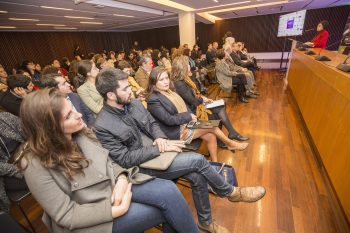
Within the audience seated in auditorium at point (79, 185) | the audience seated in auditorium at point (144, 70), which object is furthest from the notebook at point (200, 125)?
the audience seated in auditorium at point (144, 70)

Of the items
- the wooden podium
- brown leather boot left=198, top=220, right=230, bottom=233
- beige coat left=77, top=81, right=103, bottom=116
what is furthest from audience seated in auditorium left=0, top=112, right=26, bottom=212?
the wooden podium

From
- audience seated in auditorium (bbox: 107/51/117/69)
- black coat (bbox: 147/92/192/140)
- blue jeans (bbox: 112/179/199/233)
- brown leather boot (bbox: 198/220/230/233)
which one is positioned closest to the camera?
blue jeans (bbox: 112/179/199/233)

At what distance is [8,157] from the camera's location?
160 cm

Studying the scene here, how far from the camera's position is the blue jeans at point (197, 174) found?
134cm

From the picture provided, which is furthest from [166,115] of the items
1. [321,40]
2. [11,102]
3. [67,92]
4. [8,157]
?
[321,40]

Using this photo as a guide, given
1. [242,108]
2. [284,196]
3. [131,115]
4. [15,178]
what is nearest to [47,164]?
[131,115]

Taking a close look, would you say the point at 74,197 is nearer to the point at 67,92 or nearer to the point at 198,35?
the point at 67,92

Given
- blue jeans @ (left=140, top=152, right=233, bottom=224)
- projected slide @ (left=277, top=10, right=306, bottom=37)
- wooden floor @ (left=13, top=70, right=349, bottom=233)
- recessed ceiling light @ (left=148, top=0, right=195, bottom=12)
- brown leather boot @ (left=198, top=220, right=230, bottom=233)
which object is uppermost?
recessed ceiling light @ (left=148, top=0, right=195, bottom=12)

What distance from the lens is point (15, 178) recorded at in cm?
152

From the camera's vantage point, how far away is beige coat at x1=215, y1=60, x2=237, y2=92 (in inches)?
153

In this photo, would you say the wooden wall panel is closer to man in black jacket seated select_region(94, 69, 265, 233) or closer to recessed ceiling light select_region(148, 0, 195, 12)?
recessed ceiling light select_region(148, 0, 195, 12)

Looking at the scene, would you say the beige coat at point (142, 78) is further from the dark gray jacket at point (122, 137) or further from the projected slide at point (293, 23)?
the projected slide at point (293, 23)

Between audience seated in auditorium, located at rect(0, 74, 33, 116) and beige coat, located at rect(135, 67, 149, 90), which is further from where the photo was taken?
beige coat, located at rect(135, 67, 149, 90)

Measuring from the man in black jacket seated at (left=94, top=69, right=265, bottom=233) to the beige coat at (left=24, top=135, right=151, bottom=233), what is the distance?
25 centimetres
